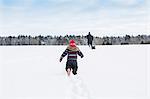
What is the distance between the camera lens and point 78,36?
9062cm

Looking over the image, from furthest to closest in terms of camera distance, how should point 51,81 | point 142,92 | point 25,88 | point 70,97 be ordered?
point 51,81, point 25,88, point 142,92, point 70,97

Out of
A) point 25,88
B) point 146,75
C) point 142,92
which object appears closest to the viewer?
point 142,92

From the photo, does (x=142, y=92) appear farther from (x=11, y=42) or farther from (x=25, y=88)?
(x=11, y=42)

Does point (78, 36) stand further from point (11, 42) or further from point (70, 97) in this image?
point (70, 97)

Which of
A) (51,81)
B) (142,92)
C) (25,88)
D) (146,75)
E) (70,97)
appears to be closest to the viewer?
(70,97)

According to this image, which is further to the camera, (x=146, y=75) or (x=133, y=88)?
(x=146, y=75)

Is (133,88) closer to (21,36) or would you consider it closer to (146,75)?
(146,75)

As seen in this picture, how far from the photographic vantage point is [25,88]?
9312mm

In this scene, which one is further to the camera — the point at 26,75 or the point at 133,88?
the point at 26,75

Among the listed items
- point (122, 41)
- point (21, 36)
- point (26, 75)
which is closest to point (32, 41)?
point (21, 36)

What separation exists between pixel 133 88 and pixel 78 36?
81.7 metres

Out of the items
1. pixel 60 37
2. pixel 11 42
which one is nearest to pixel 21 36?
pixel 11 42

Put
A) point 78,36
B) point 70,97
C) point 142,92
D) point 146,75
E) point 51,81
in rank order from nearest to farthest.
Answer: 1. point 70,97
2. point 142,92
3. point 51,81
4. point 146,75
5. point 78,36

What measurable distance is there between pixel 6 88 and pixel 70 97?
2.43 meters
